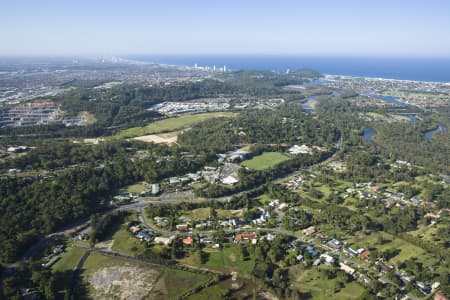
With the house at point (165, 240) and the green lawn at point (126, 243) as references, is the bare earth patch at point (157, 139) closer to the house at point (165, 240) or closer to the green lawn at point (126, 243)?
the green lawn at point (126, 243)

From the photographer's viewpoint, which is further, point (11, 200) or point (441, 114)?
point (441, 114)

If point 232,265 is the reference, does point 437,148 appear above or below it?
above

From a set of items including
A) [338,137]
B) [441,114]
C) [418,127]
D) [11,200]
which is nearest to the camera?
[11,200]

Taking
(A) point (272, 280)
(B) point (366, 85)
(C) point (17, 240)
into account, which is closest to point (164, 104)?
(C) point (17, 240)

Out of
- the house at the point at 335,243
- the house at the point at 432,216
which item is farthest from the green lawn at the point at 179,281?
the house at the point at 432,216

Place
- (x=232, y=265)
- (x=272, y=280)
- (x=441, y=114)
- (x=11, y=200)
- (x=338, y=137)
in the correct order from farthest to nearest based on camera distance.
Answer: (x=441, y=114)
(x=338, y=137)
(x=11, y=200)
(x=232, y=265)
(x=272, y=280)

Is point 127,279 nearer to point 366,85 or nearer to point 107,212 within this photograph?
point 107,212

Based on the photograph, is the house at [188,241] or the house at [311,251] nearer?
the house at [311,251]

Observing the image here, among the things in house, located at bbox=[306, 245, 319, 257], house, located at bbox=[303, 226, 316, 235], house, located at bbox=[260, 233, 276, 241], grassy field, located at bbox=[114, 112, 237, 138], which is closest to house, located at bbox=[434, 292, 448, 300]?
house, located at bbox=[306, 245, 319, 257]

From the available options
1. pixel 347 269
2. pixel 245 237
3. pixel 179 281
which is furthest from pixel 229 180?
pixel 347 269
